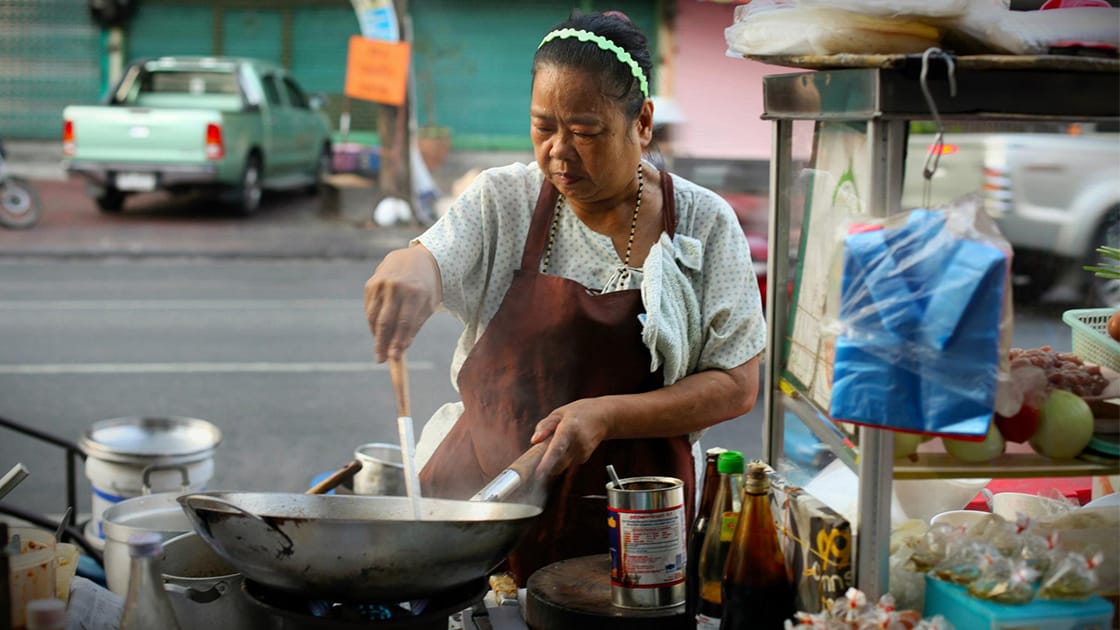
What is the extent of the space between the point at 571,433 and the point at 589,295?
34 cm

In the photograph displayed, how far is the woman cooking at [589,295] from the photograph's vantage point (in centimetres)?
212

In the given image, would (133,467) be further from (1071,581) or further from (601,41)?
(1071,581)

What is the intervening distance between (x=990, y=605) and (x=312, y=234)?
12147mm

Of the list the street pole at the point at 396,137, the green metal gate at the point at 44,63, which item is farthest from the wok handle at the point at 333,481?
the green metal gate at the point at 44,63

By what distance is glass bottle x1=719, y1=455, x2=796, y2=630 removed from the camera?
169cm

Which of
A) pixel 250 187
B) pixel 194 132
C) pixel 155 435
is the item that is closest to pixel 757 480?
pixel 155 435

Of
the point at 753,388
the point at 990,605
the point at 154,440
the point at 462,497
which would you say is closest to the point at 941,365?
the point at 990,605

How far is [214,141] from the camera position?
12906 mm

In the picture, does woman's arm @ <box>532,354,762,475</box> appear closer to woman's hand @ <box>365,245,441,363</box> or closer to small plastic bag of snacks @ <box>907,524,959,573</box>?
woman's hand @ <box>365,245,441,363</box>

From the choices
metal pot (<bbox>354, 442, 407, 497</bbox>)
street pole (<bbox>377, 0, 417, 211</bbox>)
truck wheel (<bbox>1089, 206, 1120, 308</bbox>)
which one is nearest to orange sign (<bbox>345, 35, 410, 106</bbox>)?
street pole (<bbox>377, 0, 417, 211</bbox>)

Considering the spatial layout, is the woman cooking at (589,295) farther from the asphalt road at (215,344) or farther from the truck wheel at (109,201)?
the truck wheel at (109,201)

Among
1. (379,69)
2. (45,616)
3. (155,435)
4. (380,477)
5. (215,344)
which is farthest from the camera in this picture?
(379,69)

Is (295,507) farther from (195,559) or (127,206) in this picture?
(127,206)

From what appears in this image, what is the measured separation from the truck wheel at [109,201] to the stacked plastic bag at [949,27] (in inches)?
529
